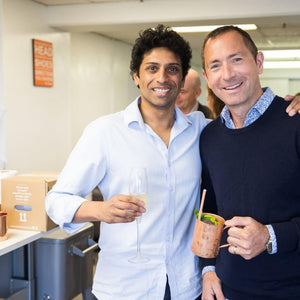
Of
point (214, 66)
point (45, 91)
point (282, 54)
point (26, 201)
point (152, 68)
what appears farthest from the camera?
point (282, 54)

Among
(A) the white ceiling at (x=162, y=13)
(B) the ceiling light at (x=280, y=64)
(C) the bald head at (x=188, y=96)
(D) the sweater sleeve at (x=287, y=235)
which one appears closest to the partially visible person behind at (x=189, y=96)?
(C) the bald head at (x=188, y=96)

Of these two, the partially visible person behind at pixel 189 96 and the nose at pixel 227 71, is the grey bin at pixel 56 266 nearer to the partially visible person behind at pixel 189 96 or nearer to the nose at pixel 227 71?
the partially visible person behind at pixel 189 96

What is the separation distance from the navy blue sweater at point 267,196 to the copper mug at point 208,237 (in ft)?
0.24

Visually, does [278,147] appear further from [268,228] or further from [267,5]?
[267,5]

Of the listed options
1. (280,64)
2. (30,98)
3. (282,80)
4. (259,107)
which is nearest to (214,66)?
(259,107)

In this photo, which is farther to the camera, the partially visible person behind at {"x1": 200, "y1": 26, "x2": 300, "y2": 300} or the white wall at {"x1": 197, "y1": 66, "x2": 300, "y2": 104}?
the white wall at {"x1": 197, "y1": 66, "x2": 300, "y2": 104}

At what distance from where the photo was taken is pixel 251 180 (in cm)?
155

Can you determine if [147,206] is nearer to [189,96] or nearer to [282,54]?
[189,96]

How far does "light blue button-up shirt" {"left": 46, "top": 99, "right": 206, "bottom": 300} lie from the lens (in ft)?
5.71

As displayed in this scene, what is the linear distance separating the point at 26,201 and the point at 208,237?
1.41 metres

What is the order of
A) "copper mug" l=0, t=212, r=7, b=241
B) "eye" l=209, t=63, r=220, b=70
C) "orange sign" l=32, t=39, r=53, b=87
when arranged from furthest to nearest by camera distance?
"orange sign" l=32, t=39, r=53, b=87 → "copper mug" l=0, t=212, r=7, b=241 → "eye" l=209, t=63, r=220, b=70

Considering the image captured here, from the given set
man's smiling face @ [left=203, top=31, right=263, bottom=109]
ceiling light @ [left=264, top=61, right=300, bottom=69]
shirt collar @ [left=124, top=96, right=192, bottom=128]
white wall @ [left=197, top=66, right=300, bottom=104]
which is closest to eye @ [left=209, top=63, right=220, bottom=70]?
man's smiling face @ [left=203, top=31, right=263, bottom=109]

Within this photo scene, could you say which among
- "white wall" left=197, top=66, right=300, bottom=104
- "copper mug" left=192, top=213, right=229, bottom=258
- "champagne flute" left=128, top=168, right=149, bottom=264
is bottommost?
"copper mug" left=192, top=213, right=229, bottom=258

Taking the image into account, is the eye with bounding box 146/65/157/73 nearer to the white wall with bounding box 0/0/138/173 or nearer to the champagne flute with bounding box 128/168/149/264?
the champagne flute with bounding box 128/168/149/264
